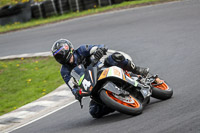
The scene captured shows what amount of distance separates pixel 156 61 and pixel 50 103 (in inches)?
134

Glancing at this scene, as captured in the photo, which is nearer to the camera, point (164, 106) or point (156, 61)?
point (164, 106)

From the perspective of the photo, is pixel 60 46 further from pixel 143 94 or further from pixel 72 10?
pixel 72 10

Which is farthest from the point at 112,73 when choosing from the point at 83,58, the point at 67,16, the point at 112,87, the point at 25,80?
the point at 67,16

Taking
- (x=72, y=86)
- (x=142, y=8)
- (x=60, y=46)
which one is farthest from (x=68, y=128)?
(x=142, y=8)

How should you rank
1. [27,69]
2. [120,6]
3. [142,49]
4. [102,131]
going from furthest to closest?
[120,6]
[27,69]
[142,49]
[102,131]

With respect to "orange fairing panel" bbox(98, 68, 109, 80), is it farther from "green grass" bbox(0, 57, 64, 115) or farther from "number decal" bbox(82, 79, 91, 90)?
"green grass" bbox(0, 57, 64, 115)

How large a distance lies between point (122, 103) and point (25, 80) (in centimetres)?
679

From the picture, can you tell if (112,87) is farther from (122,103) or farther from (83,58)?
(83,58)

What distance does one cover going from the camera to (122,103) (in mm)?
5781

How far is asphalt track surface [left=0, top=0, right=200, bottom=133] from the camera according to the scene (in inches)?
217

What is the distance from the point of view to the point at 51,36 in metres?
17.2

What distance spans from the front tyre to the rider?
0.62 metres

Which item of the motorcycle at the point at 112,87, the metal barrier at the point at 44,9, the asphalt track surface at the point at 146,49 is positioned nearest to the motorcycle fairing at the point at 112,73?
the motorcycle at the point at 112,87

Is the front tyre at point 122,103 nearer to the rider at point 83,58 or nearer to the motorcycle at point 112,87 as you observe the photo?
the motorcycle at point 112,87
